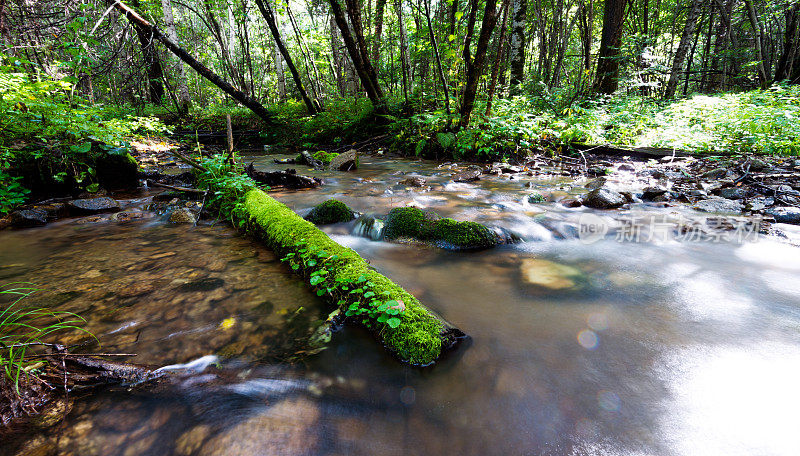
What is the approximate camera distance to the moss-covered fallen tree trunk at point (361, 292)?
78.0 inches

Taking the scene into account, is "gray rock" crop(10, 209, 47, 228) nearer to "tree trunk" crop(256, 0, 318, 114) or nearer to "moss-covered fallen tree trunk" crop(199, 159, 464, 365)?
"moss-covered fallen tree trunk" crop(199, 159, 464, 365)

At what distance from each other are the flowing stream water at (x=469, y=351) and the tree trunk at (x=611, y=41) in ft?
32.0

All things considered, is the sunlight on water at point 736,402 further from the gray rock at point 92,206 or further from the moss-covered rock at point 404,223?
the gray rock at point 92,206

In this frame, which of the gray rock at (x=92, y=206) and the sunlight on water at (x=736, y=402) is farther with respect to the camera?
the gray rock at (x=92, y=206)

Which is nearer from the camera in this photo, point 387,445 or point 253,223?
point 387,445

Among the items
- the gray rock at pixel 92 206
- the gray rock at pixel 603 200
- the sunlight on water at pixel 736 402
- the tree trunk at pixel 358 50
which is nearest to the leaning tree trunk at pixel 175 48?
the tree trunk at pixel 358 50

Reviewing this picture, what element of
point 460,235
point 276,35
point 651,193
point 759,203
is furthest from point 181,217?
point 276,35

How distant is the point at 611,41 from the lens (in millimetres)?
10961

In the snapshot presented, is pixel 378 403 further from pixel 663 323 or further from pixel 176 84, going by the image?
pixel 176 84

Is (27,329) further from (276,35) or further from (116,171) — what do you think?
(276,35)

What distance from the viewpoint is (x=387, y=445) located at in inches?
59.7

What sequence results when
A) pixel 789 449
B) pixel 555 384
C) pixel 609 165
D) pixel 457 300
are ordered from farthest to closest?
pixel 609 165 < pixel 457 300 < pixel 555 384 < pixel 789 449

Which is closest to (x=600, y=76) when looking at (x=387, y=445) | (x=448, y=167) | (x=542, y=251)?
(x=448, y=167)

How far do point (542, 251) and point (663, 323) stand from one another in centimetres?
144
